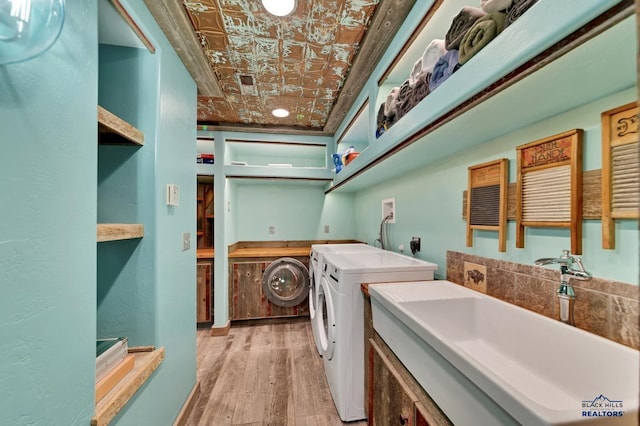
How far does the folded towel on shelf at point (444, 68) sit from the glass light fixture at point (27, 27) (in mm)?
1196

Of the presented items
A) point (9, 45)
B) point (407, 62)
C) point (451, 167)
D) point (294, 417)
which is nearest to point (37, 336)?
point (9, 45)

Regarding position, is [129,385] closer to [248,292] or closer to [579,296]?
[579,296]

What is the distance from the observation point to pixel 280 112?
2.56 m

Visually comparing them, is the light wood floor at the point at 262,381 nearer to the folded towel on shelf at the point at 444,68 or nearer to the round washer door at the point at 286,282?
the round washer door at the point at 286,282

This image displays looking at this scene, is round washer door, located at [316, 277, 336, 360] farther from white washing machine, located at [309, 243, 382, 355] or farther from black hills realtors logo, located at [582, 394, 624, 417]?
black hills realtors logo, located at [582, 394, 624, 417]

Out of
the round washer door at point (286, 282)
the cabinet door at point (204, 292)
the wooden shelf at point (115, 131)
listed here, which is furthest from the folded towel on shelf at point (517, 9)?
the cabinet door at point (204, 292)

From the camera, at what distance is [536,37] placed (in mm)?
562

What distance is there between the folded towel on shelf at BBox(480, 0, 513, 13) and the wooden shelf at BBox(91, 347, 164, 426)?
6.37ft

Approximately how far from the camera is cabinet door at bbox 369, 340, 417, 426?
89 cm

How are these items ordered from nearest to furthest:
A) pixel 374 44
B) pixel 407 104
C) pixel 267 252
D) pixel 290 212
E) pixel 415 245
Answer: pixel 407 104, pixel 374 44, pixel 415 245, pixel 267 252, pixel 290 212

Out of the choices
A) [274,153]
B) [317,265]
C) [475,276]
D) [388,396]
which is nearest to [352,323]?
[388,396]

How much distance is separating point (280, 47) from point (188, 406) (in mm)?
2562

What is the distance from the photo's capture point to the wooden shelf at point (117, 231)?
880 mm

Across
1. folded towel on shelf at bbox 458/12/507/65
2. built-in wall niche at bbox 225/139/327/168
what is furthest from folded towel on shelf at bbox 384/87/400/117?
built-in wall niche at bbox 225/139/327/168
